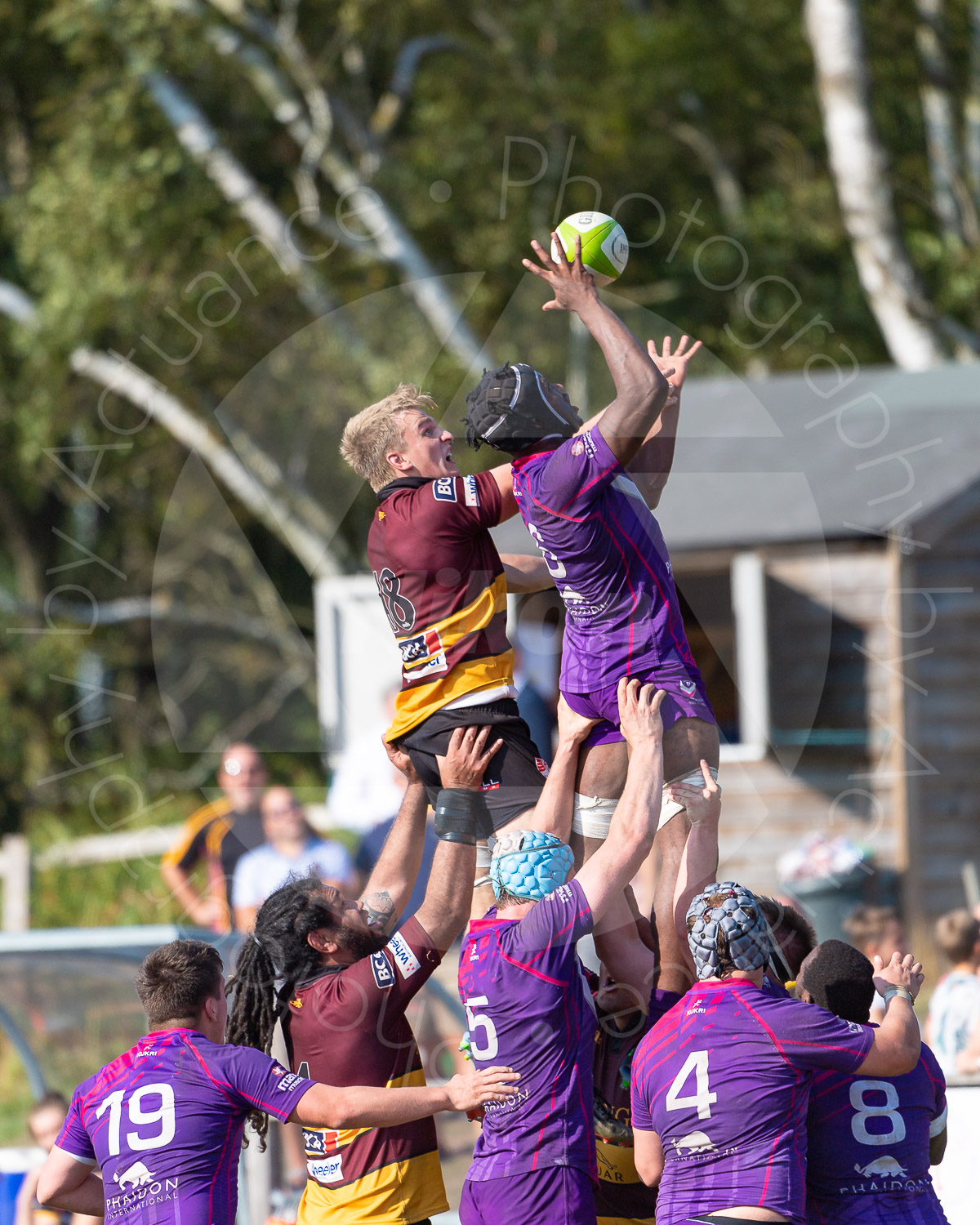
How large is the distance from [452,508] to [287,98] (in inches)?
→ 668

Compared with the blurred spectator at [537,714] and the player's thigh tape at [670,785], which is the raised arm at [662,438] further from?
the blurred spectator at [537,714]

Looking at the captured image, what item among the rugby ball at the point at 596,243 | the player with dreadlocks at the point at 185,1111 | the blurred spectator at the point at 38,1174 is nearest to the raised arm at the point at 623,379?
the rugby ball at the point at 596,243

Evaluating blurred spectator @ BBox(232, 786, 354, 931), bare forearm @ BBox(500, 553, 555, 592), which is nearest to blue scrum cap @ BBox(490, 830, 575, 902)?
bare forearm @ BBox(500, 553, 555, 592)

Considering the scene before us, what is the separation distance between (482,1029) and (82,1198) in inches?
57.7

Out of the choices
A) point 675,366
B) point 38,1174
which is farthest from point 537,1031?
point 38,1174

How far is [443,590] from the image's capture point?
483 cm

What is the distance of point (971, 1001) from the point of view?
669cm

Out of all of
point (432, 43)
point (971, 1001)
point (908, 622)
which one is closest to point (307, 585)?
point (432, 43)

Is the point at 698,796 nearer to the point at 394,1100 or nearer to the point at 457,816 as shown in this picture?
the point at 457,816

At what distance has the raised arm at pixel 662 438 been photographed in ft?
15.5

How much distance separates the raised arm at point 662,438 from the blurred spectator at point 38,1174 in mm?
3468

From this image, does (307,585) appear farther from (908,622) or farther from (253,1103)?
(253,1103)

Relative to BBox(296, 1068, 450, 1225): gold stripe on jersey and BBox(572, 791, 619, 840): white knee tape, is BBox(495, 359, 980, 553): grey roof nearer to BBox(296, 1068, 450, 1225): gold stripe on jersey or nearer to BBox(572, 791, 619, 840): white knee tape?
BBox(572, 791, 619, 840): white knee tape

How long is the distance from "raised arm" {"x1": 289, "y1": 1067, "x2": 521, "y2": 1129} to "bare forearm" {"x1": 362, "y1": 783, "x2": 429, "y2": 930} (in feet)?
3.43
